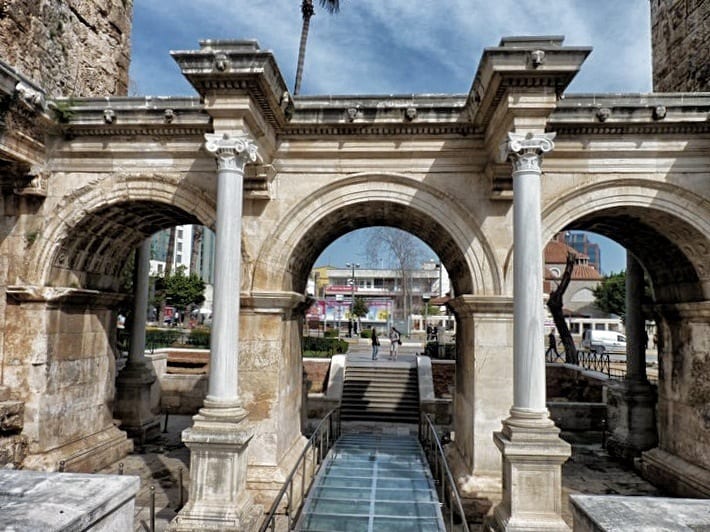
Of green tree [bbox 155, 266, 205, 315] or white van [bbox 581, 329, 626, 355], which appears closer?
white van [bbox 581, 329, 626, 355]

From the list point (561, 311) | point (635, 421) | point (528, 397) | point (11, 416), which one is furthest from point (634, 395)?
point (11, 416)

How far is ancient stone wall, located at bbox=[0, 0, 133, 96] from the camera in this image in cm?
788

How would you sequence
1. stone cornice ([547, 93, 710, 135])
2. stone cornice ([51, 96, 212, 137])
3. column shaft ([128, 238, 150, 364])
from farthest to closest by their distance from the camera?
column shaft ([128, 238, 150, 364]) → stone cornice ([51, 96, 212, 137]) → stone cornice ([547, 93, 710, 135])

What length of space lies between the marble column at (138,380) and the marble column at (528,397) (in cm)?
780

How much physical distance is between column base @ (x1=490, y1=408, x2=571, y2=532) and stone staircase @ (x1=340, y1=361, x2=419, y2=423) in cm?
834

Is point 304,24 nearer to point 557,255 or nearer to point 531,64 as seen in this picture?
point 531,64

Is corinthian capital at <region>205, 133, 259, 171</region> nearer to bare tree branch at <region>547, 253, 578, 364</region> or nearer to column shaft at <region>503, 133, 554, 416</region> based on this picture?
column shaft at <region>503, 133, 554, 416</region>

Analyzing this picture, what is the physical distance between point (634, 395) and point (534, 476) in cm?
536

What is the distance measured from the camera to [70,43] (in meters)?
9.30

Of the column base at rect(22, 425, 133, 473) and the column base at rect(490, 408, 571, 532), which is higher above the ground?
the column base at rect(490, 408, 571, 532)

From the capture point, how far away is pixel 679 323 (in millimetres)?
8375

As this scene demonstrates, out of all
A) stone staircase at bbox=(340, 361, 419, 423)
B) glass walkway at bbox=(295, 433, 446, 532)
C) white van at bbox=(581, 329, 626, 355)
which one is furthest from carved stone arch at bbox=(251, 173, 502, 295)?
white van at bbox=(581, 329, 626, 355)

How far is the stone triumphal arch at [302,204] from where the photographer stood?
23.6 ft

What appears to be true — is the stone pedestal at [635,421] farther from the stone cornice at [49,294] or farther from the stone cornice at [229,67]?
the stone cornice at [49,294]
